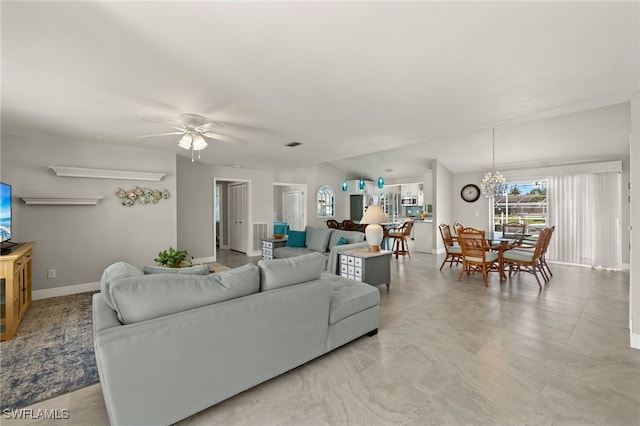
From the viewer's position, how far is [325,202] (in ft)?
33.7

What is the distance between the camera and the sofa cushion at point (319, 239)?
532cm

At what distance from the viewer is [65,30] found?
5.41 ft

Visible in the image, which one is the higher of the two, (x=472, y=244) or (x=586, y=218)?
(x=586, y=218)

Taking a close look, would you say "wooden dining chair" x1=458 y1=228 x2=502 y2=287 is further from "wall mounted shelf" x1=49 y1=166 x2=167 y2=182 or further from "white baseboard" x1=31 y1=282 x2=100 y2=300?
"white baseboard" x1=31 y1=282 x2=100 y2=300

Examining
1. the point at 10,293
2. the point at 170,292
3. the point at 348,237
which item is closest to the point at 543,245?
the point at 348,237

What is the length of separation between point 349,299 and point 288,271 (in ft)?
2.29

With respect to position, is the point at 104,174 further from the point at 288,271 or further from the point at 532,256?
the point at 532,256

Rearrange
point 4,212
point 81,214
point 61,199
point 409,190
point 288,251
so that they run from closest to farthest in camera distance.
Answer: point 4,212 → point 61,199 → point 81,214 → point 288,251 → point 409,190

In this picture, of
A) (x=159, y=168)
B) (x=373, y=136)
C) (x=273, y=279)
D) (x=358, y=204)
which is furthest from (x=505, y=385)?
(x=358, y=204)

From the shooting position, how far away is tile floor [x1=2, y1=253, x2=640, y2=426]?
170 centimetres

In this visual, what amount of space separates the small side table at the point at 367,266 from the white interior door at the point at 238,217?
405 cm

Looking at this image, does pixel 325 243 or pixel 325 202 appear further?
pixel 325 202

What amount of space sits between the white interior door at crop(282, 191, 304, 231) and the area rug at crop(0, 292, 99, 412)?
646cm

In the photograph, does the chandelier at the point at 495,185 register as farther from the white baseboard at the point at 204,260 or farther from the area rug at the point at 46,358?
the area rug at the point at 46,358
